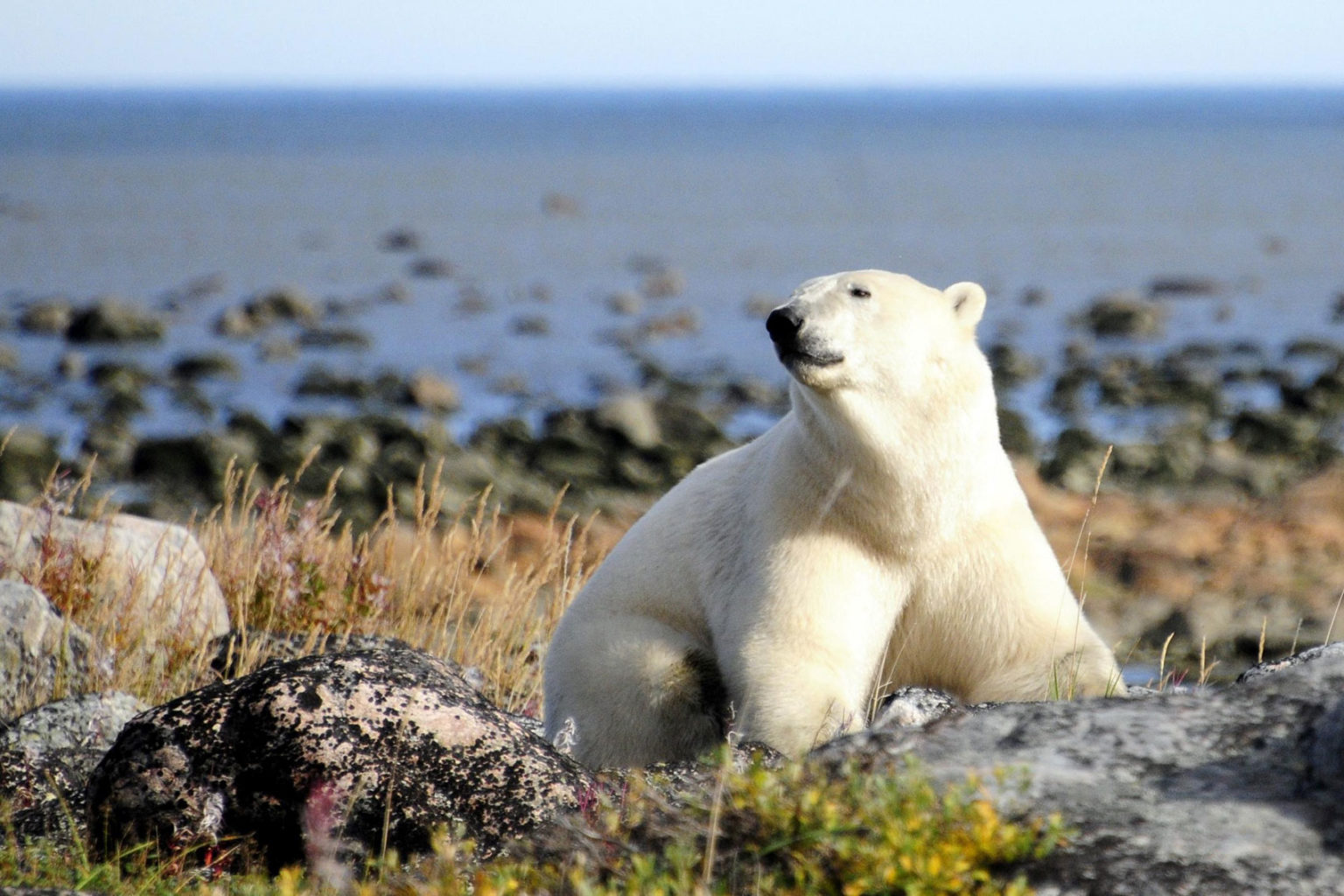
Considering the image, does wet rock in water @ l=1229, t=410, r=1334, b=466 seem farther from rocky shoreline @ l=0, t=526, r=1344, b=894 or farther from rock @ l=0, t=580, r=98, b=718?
rock @ l=0, t=580, r=98, b=718

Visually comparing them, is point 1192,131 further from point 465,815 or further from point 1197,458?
point 465,815

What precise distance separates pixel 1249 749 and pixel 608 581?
91.5 inches

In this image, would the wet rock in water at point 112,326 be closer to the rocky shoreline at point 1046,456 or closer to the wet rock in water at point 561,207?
the rocky shoreline at point 1046,456

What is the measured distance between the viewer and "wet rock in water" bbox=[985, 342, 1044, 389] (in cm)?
2341

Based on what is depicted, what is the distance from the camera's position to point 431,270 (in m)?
41.1

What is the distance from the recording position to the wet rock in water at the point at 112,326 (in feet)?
86.2

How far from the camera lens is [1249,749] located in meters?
2.52

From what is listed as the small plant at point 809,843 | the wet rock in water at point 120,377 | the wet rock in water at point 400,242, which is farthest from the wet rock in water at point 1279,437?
the wet rock in water at point 400,242

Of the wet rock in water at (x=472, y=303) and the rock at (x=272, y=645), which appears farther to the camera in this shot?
the wet rock in water at (x=472, y=303)

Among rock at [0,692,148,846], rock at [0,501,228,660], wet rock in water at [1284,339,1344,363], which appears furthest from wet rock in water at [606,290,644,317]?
rock at [0,692,148,846]

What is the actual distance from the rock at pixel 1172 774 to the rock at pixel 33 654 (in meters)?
3.40

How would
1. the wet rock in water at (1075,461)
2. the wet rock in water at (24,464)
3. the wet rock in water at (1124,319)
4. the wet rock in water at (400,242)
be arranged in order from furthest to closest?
the wet rock in water at (400,242) < the wet rock in water at (1124,319) < the wet rock in water at (1075,461) < the wet rock in water at (24,464)

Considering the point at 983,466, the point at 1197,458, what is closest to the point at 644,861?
the point at 983,466

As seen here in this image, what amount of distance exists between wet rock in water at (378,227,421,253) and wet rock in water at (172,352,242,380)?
23621mm
